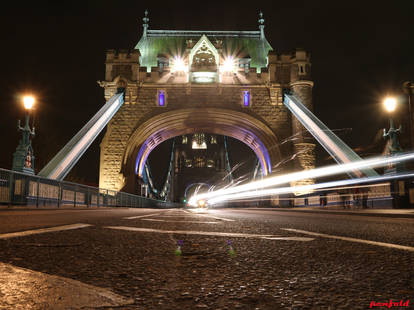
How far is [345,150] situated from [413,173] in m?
11.2

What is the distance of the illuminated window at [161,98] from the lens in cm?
2745

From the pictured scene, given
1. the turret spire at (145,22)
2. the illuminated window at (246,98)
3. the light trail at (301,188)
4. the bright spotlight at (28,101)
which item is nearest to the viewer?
the bright spotlight at (28,101)

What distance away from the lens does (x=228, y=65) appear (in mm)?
29297

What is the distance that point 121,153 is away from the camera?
26328 mm

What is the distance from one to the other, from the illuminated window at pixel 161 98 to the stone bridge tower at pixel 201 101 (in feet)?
0.10

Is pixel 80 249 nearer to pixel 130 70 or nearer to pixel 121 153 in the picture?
pixel 121 153

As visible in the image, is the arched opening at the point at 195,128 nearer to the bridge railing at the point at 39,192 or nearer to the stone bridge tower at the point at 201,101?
the stone bridge tower at the point at 201,101

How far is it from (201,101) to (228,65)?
410cm

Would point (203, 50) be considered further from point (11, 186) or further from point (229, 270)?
point (229, 270)

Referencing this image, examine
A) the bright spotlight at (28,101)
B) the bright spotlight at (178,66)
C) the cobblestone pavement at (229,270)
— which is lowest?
the cobblestone pavement at (229,270)

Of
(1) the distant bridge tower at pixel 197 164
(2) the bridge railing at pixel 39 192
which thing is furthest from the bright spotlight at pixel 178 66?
(1) the distant bridge tower at pixel 197 164

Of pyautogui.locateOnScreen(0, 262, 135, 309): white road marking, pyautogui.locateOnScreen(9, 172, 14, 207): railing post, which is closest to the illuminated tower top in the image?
pyautogui.locateOnScreen(9, 172, 14, 207): railing post

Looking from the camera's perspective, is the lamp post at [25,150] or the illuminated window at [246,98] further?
the illuminated window at [246,98]

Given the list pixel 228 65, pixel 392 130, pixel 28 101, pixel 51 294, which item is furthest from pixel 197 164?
pixel 51 294
